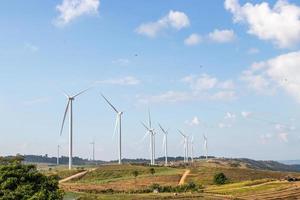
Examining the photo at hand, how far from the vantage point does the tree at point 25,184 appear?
157 feet

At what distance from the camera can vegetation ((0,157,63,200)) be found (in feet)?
157

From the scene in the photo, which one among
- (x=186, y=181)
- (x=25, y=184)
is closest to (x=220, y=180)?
(x=186, y=181)

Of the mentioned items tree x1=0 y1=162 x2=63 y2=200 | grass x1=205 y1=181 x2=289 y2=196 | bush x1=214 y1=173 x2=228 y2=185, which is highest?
tree x1=0 y1=162 x2=63 y2=200

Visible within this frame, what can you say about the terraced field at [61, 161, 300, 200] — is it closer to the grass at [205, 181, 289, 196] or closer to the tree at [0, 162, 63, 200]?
the grass at [205, 181, 289, 196]

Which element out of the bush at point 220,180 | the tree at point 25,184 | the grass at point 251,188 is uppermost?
the tree at point 25,184

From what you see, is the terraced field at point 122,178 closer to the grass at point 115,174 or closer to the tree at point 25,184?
the grass at point 115,174

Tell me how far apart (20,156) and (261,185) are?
70484 mm

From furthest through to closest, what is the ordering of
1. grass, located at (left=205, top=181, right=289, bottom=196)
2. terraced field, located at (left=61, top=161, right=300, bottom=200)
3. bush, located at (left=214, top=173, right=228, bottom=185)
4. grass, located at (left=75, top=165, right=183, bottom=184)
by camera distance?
grass, located at (left=75, top=165, right=183, bottom=184) < bush, located at (left=214, top=173, right=228, bottom=185) < grass, located at (left=205, top=181, right=289, bottom=196) < terraced field, located at (left=61, top=161, right=300, bottom=200)

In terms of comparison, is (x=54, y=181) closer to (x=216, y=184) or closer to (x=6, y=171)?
(x=6, y=171)

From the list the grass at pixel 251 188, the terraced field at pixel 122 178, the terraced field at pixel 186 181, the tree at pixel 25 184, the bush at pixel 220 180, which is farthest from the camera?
the terraced field at pixel 122 178

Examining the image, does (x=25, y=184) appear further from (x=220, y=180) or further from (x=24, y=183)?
(x=220, y=180)

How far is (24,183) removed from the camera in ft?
164

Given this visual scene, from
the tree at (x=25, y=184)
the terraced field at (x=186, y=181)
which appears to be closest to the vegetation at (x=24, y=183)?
the tree at (x=25, y=184)

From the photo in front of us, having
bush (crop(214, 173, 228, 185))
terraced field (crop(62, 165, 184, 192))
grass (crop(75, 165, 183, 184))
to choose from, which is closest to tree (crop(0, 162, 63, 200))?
terraced field (crop(62, 165, 184, 192))
